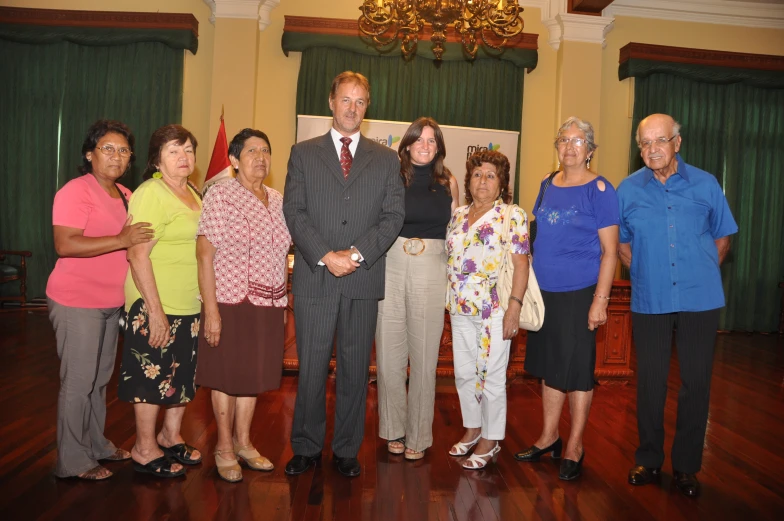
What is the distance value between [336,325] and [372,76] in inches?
212

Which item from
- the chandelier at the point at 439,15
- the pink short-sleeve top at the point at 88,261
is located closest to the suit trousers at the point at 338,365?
the pink short-sleeve top at the point at 88,261

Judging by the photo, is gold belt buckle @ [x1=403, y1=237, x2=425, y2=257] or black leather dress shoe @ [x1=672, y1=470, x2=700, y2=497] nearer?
black leather dress shoe @ [x1=672, y1=470, x2=700, y2=497]

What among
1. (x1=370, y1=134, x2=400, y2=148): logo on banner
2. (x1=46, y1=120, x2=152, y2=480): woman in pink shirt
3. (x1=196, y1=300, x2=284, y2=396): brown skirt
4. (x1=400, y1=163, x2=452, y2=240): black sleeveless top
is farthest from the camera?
(x1=370, y1=134, x2=400, y2=148): logo on banner

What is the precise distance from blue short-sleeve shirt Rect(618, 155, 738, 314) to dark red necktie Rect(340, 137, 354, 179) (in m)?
1.31

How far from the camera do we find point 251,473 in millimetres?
2811

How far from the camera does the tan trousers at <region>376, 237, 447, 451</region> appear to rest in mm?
2986

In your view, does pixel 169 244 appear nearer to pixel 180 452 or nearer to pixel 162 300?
pixel 162 300

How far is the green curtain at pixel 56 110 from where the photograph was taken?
303 inches

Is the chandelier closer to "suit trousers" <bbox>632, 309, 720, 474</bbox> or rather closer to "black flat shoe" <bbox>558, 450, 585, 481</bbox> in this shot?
"suit trousers" <bbox>632, 309, 720, 474</bbox>

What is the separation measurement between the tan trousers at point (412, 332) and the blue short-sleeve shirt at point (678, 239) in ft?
3.01

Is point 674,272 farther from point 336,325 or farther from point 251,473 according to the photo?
point 251,473

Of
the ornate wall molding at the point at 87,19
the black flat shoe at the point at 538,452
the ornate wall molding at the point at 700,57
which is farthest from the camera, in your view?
the ornate wall molding at the point at 700,57

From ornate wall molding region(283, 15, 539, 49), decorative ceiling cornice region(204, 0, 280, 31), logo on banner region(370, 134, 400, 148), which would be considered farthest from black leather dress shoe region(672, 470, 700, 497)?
decorative ceiling cornice region(204, 0, 280, 31)

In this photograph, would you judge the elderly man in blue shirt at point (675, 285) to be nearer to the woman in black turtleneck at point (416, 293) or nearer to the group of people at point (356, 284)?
the group of people at point (356, 284)
